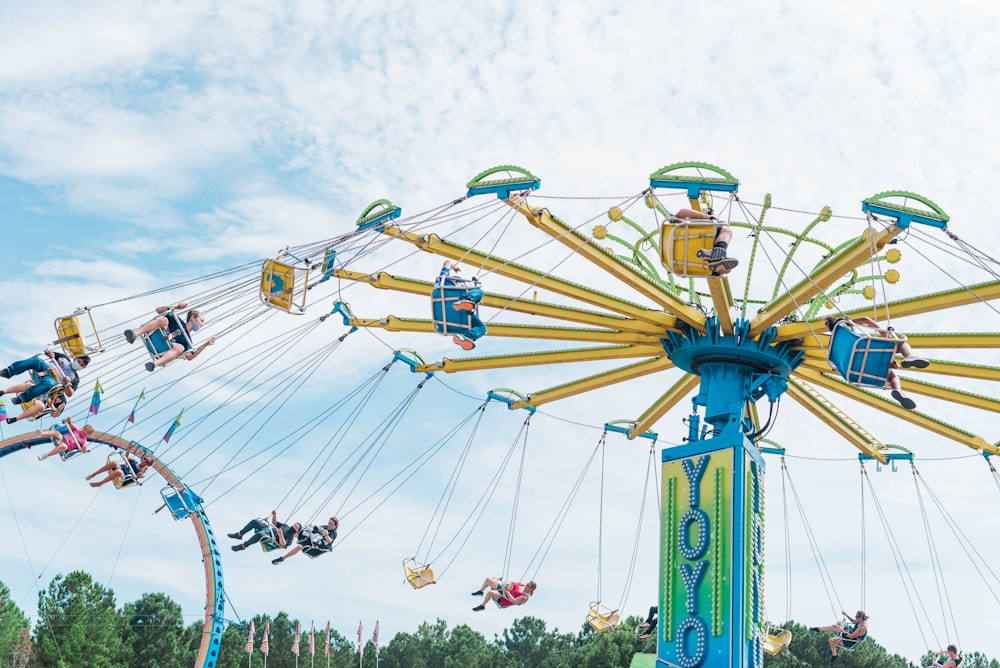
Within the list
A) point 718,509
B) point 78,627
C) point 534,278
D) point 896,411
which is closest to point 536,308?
point 534,278

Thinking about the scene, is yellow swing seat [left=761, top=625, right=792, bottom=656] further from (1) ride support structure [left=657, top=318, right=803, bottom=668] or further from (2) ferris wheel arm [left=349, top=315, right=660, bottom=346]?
(2) ferris wheel arm [left=349, top=315, right=660, bottom=346]

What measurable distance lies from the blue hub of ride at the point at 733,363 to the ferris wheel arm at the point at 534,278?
0.40 m

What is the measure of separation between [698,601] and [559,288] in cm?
585

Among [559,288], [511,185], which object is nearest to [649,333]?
[559,288]

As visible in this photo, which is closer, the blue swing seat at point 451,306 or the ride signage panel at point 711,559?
the blue swing seat at point 451,306

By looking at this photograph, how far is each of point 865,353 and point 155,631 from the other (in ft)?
144

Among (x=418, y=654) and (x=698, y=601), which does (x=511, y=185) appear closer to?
(x=698, y=601)

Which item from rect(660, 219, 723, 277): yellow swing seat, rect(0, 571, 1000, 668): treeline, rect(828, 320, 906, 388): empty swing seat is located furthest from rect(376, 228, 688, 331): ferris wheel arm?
rect(0, 571, 1000, 668): treeline

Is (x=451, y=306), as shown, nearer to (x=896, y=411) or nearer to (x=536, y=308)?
(x=536, y=308)

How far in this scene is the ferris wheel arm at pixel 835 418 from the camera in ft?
77.4

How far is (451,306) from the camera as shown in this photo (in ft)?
56.4

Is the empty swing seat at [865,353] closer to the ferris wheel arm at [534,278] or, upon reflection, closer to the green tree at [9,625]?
the ferris wheel arm at [534,278]

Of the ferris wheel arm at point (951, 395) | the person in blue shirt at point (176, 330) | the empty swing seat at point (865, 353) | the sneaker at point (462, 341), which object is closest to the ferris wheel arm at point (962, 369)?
the ferris wheel arm at point (951, 395)

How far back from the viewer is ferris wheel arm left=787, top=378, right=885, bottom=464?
77.4ft
